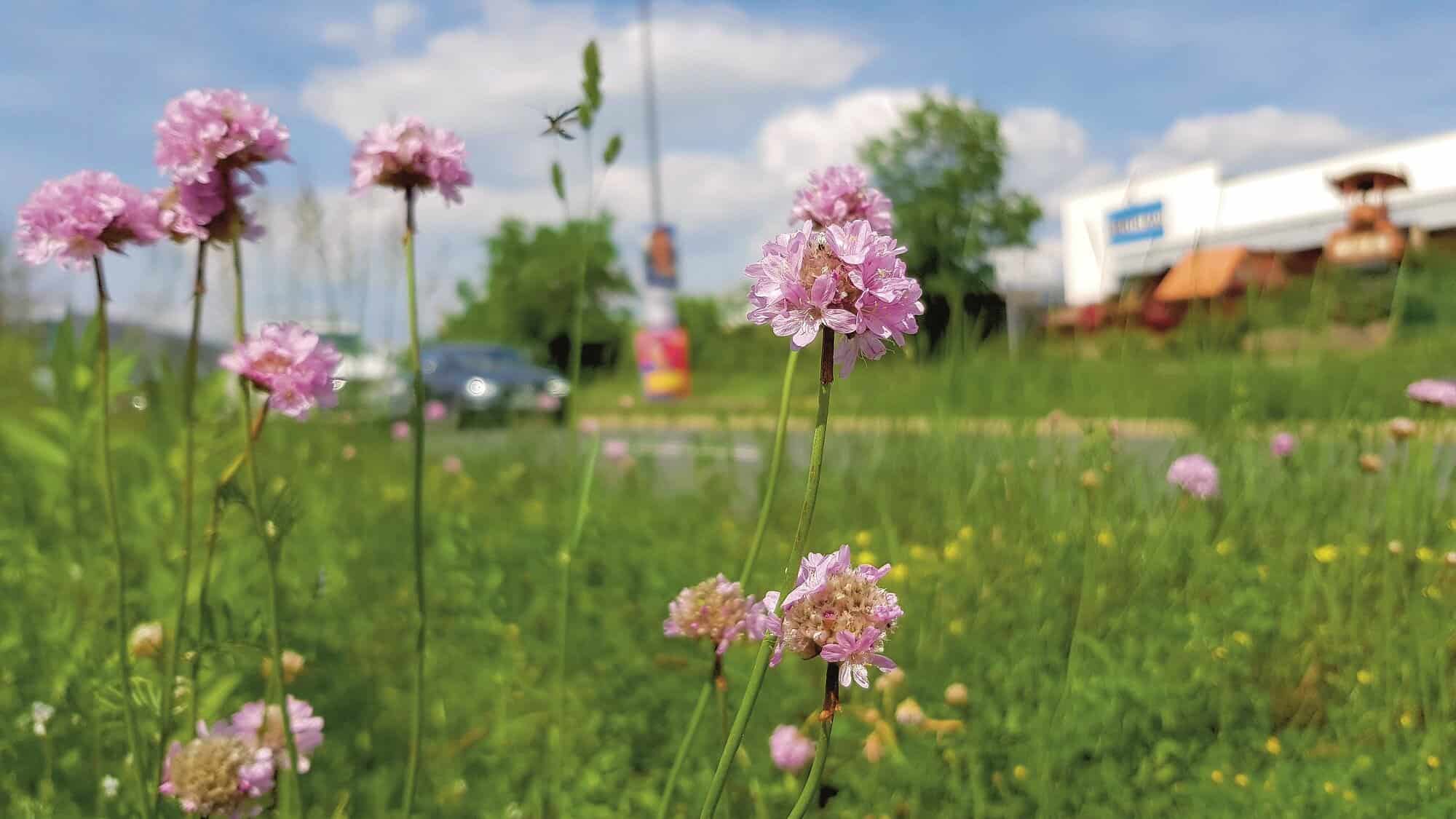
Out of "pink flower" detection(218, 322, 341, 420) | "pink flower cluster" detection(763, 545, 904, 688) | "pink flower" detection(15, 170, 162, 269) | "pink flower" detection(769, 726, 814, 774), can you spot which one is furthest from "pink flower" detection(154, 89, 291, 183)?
"pink flower" detection(769, 726, 814, 774)

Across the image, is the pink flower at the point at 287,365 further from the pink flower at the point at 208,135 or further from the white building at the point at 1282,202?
the white building at the point at 1282,202

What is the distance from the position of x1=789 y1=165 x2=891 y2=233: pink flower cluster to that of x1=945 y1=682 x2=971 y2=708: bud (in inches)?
38.8

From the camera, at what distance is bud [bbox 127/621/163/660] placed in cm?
162

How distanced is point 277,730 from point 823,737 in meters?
0.86

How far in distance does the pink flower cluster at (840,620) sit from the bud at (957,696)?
3.71 feet

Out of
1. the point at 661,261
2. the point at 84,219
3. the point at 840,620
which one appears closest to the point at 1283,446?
the point at 840,620

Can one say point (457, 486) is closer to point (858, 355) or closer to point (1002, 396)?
point (1002, 396)

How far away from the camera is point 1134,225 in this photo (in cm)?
310

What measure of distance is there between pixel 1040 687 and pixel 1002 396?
71.1 inches

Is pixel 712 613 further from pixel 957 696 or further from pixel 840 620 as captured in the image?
pixel 957 696

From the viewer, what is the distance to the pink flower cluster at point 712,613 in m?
1.24

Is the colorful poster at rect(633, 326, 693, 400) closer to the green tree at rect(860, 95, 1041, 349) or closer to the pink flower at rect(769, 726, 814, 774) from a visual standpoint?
the green tree at rect(860, 95, 1041, 349)

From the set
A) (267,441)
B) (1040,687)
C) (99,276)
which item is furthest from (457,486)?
(99,276)

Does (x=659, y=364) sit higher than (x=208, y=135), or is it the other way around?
(x=208, y=135)
